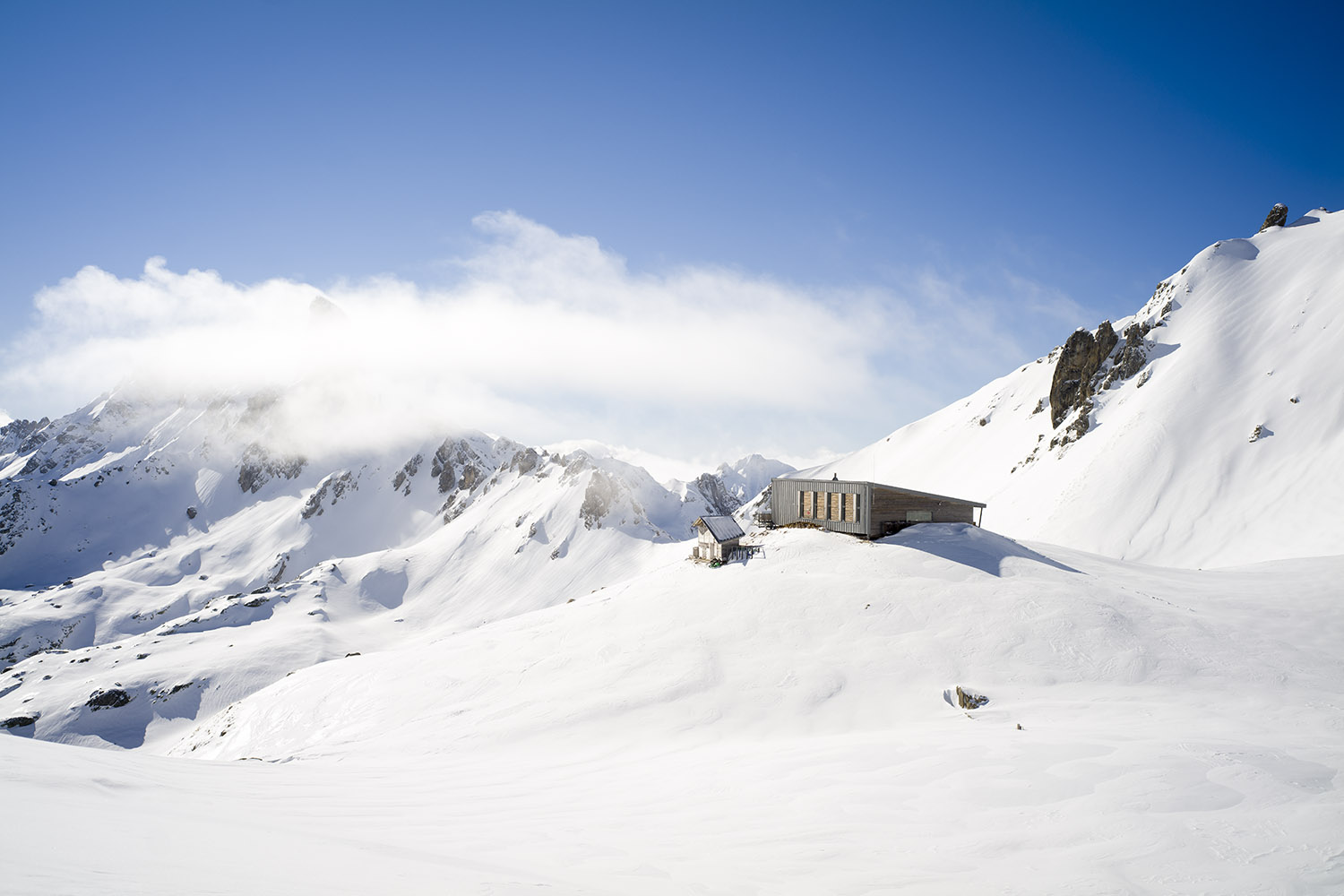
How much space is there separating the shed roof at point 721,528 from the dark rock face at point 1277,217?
331 ft

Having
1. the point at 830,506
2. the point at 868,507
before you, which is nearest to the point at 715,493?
the point at 830,506

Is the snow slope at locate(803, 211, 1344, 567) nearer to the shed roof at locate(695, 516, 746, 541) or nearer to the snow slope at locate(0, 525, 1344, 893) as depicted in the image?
the snow slope at locate(0, 525, 1344, 893)

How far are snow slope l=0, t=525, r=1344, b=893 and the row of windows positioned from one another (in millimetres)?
2262

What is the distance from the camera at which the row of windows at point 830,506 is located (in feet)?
106

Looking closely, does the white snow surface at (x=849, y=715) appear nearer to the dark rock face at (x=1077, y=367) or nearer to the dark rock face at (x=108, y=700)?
the dark rock face at (x=108, y=700)

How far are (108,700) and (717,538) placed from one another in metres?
62.2

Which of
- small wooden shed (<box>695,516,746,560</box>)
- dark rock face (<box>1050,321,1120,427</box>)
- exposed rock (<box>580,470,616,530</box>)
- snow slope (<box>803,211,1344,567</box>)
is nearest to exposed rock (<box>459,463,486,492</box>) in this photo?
exposed rock (<box>580,470,616,530</box>)

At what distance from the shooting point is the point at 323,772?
15.1 meters

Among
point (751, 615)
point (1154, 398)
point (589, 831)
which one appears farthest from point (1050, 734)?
point (1154, 398)

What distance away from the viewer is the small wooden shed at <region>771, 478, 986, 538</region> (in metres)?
31.8

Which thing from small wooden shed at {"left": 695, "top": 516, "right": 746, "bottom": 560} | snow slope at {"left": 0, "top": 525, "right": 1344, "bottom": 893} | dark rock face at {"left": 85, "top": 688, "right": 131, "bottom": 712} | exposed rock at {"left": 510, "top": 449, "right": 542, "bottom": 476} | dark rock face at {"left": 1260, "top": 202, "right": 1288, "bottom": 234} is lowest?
dark rock face at {"left": 85, "top": 688, "right": 131, "bottom": 712}

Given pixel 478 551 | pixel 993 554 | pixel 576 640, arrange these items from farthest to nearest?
pixel 478 551
pixel 993 554
pixel 576 640

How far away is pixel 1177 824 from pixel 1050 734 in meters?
5.14

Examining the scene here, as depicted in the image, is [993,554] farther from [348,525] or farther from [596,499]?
[348,525]
